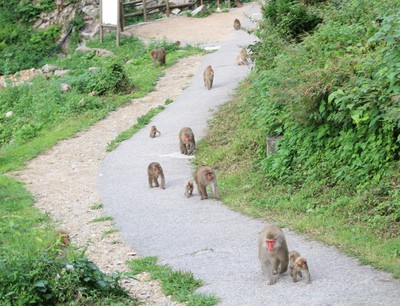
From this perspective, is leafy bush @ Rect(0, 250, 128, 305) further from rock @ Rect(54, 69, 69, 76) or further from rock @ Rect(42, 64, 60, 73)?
rock @ Rect(42, 64, 60, 73)

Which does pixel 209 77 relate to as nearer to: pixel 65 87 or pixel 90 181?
pixel 65 87

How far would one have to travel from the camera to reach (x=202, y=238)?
1369 centimetres

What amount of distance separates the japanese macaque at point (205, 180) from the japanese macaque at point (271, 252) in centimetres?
489

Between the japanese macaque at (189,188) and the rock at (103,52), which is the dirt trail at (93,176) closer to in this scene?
the japanese macaque at (189,188)

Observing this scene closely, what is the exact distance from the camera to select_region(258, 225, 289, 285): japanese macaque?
1088 centimetres

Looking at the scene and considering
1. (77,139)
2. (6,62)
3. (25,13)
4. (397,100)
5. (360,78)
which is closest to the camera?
(397,100)

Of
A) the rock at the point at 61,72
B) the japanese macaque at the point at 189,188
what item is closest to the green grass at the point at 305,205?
the japanese macaque at the point at 189,188

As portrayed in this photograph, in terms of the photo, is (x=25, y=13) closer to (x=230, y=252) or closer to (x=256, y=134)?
(x=256, y=134)

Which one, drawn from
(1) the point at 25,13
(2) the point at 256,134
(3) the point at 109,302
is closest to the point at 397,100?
(3) the point at 109,302

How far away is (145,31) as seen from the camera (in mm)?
36719

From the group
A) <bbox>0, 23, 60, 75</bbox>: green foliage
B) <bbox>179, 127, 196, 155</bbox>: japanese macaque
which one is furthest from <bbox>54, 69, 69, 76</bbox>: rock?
<bbox>179, 127, 196, 155</bbox>: japanese macaque

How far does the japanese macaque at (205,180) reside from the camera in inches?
627

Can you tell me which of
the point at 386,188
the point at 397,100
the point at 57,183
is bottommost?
the point at 57,183

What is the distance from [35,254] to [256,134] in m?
8.33
